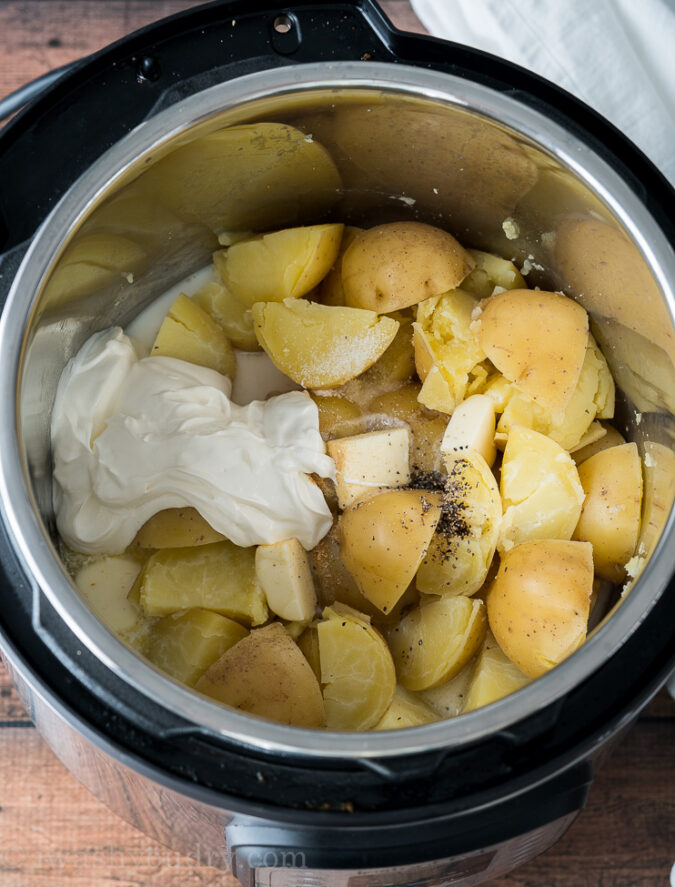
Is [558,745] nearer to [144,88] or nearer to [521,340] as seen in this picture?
[521,340]

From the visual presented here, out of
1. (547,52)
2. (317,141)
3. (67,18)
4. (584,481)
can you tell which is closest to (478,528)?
(584,481)

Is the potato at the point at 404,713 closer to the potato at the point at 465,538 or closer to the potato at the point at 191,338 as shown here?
the potato at the point at 465,538

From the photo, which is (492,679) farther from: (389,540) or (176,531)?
(176,531)

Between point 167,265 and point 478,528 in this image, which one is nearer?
point 478,528

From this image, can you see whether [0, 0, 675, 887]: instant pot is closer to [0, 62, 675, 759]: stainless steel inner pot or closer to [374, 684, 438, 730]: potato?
[0, 62, 675, 759]: stainless steel inner pot

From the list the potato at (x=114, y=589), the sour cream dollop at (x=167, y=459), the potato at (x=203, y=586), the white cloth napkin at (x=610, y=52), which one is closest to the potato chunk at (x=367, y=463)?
the sour cream dollop at (x=167, y=459)

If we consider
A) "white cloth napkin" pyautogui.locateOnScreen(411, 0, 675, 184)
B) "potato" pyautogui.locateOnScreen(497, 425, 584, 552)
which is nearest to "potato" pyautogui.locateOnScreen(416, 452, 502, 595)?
"potato" pyautogui.locateOnScreen(497, 425, 584, 552)
